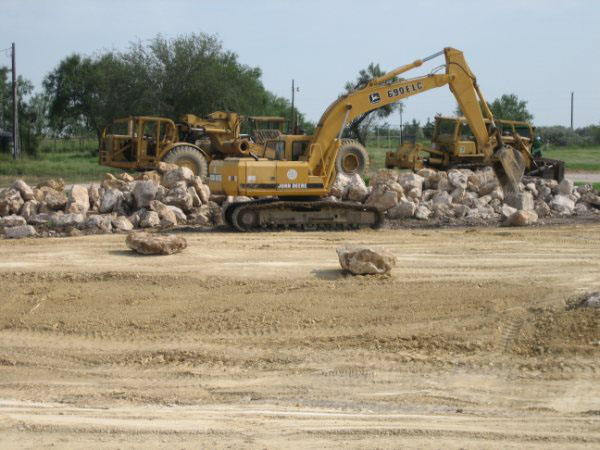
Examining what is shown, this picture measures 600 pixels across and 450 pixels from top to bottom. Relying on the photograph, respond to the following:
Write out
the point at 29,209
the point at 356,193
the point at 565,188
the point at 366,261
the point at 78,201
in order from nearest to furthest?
the point at 366,261
the point at 29,209
the point at 78,201
the point at 356,193
the point at 565,188

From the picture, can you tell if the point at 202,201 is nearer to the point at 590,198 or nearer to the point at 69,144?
the point at 590,198

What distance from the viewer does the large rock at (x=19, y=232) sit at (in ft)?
51.1

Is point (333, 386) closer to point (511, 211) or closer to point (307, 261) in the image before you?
point (307, 261)

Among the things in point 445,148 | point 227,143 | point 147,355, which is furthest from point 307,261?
point 445,148

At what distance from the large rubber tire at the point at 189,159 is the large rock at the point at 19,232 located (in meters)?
8.75

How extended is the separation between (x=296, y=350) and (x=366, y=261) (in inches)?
110

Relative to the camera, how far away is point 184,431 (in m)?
6.00

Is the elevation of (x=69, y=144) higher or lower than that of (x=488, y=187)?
higher

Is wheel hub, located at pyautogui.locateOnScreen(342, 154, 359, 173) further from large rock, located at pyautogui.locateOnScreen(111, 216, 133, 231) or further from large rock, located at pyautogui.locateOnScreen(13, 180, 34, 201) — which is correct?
large rock, located at pyautogui.locateOnScreen(13, 180, 34, 201)

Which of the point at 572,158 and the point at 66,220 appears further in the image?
the point at 572,158

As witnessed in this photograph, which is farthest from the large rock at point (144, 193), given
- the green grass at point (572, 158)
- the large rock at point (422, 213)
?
the green grass at point (572, 158)

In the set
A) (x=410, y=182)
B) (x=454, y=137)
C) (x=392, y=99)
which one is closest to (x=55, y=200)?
(x=392, y=99)

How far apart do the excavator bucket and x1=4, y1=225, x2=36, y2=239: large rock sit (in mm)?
9037

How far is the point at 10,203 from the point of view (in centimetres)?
1677
